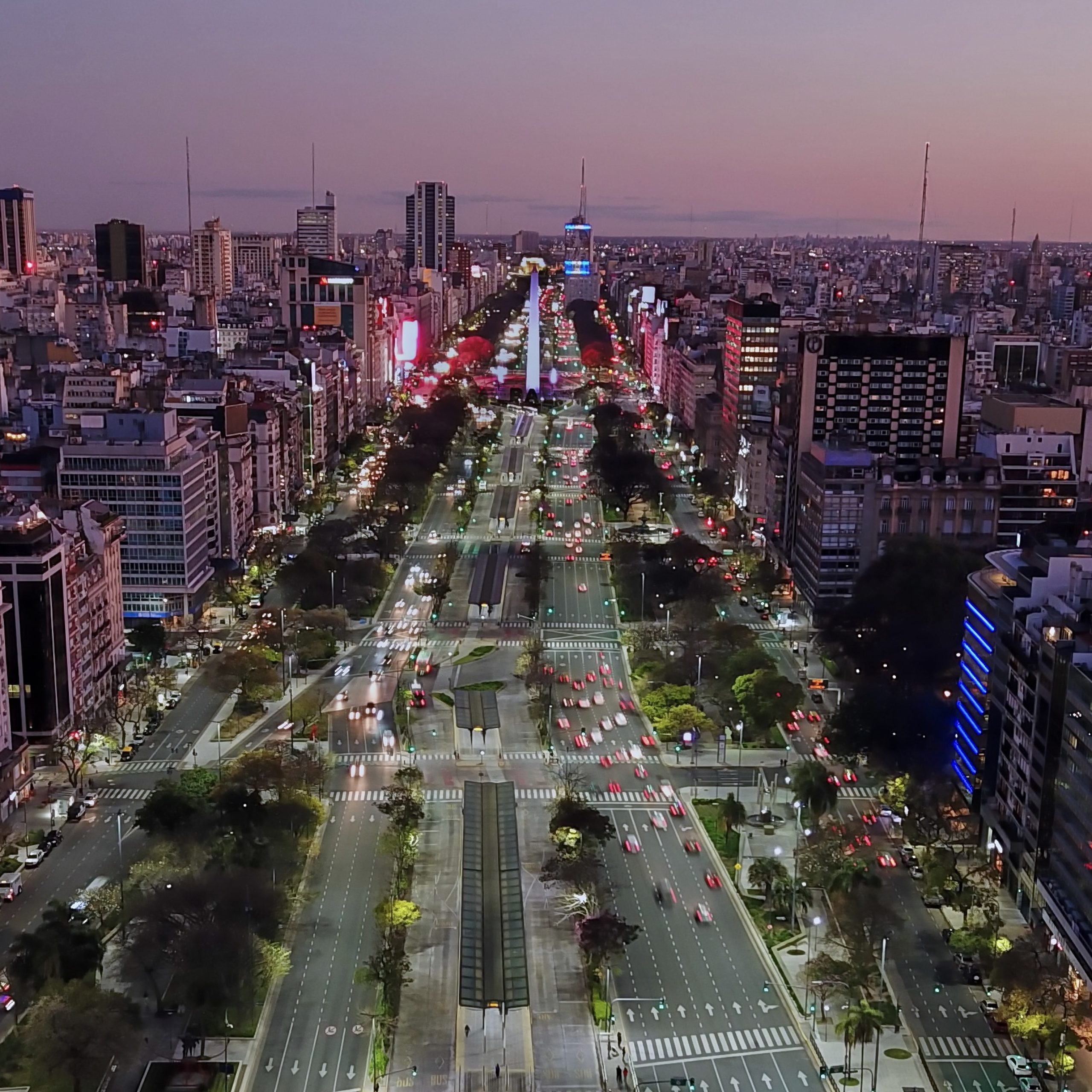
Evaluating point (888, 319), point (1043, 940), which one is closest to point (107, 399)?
point (1043, 940)

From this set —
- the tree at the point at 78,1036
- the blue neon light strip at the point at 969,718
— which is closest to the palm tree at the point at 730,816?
the blue neon light strip at the point at 969,718

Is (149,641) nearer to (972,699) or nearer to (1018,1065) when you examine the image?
(972,699)

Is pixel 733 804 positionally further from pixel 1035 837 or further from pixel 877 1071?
pixel 877 1071

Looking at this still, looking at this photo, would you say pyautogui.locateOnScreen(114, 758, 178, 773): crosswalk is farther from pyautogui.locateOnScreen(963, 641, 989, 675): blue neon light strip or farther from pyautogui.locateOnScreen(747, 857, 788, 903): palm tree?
pyautogui.locateOnScreen(963, 641, 989, 675): blue neon light strip

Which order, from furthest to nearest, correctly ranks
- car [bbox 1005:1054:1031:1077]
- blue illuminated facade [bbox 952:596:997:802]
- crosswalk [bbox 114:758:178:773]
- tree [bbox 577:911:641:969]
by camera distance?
crosswalk [bbox 114:758:178:773]
blue illuminated facade [bbox 952:596:997:802]
tree [bbox 577:911:641:969]
car [bbox 1005:1054:1031:1077]

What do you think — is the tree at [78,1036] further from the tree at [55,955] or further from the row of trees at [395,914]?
the row of trees at [395,914]

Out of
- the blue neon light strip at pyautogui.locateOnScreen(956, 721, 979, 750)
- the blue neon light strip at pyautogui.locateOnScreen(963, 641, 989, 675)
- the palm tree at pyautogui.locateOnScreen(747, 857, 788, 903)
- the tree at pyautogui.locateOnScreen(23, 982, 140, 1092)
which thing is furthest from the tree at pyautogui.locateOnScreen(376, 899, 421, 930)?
the blue neon light strip at pyautogui.locateOnScreen(963, 641, 989, 675)

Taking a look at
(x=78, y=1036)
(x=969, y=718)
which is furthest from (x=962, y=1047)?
(x=78, y=1036)
